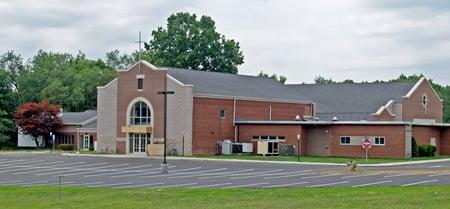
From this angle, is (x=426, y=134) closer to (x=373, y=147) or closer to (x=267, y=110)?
(x=373, y=147)

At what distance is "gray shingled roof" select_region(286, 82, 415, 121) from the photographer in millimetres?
81375

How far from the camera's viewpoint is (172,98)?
7006cm

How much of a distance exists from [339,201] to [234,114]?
50.4 metres

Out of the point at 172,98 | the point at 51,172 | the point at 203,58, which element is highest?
the point at 203,58

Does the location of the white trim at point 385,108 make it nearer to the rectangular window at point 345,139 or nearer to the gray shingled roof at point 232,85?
the gray shingled roof at point 232,85

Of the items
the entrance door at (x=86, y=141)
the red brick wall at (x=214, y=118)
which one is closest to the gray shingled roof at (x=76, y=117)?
the entrance door at (x=86, y=141)

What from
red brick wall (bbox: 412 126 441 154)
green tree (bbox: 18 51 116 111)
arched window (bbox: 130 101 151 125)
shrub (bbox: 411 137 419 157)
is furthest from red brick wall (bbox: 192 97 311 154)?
green tree (bbox: 18 51 116 111)

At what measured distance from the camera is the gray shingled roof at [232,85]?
71.9 meters

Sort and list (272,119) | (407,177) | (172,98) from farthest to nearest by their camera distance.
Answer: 1. (272,119)
2. (172,98)
3. (407,177)

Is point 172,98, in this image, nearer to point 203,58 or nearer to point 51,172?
point 51,172

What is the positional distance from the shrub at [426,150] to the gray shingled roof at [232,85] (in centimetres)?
1612

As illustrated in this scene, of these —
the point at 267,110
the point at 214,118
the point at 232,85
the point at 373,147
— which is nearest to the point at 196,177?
the point at 373,147

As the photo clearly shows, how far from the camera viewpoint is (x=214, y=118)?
71188 millimetres

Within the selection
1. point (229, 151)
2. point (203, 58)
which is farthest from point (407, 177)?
point (203, 58)
